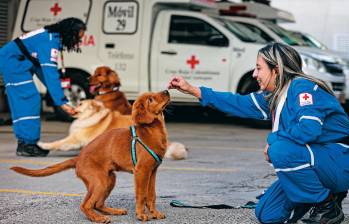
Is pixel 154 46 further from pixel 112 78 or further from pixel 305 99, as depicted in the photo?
pixel 305 99

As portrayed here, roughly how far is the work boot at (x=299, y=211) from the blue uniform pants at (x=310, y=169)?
99 mm

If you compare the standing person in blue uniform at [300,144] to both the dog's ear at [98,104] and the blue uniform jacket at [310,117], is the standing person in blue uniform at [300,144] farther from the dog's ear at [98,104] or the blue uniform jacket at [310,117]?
the dog's ear at [98,104]

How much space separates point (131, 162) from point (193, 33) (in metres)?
8.35

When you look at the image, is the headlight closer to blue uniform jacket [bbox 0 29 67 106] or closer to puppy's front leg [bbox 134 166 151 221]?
blue uniform jacket [bbox 0 29 67 106]

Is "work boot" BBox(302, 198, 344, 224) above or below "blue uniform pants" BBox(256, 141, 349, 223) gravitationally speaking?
below

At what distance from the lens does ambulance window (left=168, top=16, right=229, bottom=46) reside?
44.8ft

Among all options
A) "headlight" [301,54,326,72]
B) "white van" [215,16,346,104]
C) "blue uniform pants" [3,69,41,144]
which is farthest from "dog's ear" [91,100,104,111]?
"headlight" [301,54,326,72]

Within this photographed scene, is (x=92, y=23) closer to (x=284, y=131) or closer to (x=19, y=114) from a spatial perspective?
(x=19, y=114)

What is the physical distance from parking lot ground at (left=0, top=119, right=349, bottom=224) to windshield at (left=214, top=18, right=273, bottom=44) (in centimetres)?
271

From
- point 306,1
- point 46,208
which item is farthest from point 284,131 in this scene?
point 306,1

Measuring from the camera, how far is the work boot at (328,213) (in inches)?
215

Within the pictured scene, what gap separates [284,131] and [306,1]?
14.0 meters

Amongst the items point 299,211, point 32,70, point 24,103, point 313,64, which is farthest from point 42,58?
point 313,64

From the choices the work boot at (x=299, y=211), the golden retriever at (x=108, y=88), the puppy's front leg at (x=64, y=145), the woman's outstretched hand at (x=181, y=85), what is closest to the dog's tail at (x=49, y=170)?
the woman's outstretched hand at (x=181, y=85)
